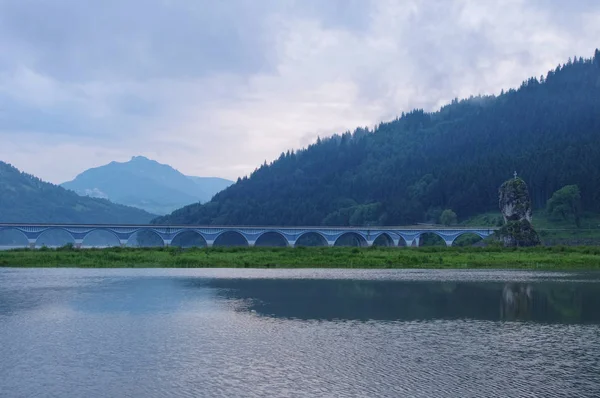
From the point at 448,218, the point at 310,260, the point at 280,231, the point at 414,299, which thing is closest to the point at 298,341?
the point at 414,299

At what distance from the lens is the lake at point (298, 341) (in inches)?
693

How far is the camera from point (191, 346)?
22.5 metres

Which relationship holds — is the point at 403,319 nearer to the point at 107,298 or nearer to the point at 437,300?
the point at 437,300

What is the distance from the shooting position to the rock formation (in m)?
101

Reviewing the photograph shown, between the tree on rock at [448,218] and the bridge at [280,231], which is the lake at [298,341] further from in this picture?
the tree on rock at [448,218]

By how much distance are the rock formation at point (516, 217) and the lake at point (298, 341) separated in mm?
60803

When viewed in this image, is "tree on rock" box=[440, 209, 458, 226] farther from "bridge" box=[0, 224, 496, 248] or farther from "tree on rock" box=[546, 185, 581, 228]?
"tree on rock" box=[546, 185, 581, 228]

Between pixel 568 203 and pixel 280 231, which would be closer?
pixel 568 203

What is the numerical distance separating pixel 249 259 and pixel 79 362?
5078 cm

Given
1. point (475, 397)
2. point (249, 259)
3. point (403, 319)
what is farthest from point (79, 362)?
point (249, 259)

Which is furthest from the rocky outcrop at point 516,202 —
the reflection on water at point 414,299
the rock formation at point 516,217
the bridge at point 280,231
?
the reflection on water at point 414,299

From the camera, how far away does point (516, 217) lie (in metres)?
109

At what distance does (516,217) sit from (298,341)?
306 feet

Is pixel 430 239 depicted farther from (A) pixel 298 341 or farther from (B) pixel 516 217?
(A) pixel 298 341
